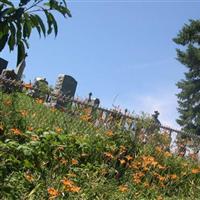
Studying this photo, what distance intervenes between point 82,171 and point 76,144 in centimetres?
101

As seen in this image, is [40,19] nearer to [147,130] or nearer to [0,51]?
[0,51]

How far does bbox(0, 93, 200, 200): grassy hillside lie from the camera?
217 inches

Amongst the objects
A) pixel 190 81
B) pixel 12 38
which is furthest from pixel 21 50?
pixel 190 81

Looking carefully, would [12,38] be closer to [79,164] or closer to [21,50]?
[21,50]

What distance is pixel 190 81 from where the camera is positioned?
38.1 meters

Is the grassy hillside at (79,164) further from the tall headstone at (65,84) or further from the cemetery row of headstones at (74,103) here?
the tall headstone at (65,84)

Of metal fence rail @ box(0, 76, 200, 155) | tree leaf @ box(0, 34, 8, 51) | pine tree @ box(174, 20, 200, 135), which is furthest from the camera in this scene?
pine tree @ box(174, 20, 200, 135)

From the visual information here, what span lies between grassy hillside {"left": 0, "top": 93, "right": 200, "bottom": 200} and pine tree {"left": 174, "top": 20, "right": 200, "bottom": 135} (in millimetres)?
22598

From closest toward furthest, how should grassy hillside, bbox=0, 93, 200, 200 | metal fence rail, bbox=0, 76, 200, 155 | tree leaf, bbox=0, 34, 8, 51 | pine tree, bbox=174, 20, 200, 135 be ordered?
tree leaf, bbox=0, 34, 8, 51, grassy hillside, bbox=0, 93, 200, 200, metal fence rail, bbox=0, 76, 200, 155, pine tree, bbox=174, 20, 200, 135

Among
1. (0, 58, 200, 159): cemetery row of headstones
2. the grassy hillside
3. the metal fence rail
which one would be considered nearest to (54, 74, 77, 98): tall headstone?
(0, 58, 200, 159): cemetery row of headstones

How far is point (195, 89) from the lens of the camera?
3728 cm

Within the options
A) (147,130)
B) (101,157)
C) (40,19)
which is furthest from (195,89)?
(40,19)

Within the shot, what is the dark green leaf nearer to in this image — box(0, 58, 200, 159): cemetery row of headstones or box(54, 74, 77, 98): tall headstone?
box(0, 58, 200, 159): cemetery row of headstones

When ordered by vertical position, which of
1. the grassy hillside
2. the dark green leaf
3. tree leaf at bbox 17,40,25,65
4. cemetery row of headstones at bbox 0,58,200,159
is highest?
cemetery row of headstones at bbox 0,58,200,159
